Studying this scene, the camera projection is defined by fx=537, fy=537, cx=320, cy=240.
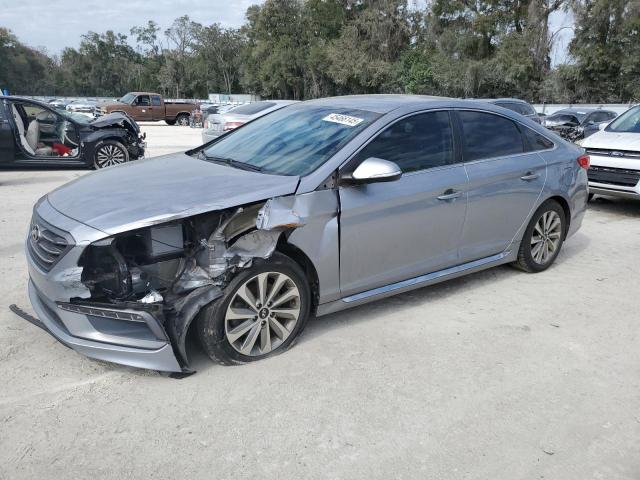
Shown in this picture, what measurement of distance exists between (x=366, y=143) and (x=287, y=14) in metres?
64.3

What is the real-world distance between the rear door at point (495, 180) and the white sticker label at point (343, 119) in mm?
967

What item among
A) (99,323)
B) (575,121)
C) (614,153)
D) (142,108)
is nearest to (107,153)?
(99,323)

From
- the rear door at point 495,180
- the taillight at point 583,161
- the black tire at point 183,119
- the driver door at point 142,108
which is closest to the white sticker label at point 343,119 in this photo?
the rear door at point 495,180

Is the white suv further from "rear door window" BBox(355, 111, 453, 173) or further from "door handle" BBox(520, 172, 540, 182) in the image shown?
"rear door window" BBox(355, 111, 453, 173)

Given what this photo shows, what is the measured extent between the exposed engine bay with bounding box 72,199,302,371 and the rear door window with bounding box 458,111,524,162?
6.10ft

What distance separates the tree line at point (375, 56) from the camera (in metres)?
36.9

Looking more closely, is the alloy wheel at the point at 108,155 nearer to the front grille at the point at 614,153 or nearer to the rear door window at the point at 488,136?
the rear door window at the point at 488,136

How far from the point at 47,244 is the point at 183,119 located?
30402 mm

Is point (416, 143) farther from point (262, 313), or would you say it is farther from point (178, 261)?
point (178, 261)

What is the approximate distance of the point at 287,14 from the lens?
62.6 metres

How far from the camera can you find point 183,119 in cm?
3206

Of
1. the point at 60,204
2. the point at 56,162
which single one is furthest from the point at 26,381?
the point at 56,162

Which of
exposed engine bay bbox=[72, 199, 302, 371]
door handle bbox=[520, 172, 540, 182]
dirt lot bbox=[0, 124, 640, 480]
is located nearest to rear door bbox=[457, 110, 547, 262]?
door handle bbox=[520, 172, 540, 182]

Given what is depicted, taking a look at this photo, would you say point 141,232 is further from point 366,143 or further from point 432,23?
point 432,23
